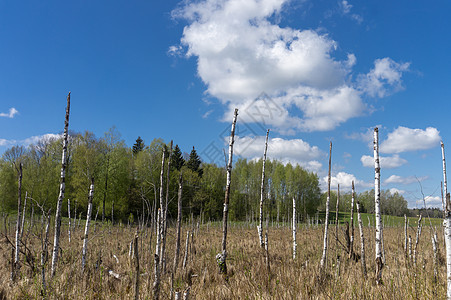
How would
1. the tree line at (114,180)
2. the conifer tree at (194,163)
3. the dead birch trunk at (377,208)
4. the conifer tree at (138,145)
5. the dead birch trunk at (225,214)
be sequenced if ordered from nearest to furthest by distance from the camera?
1. the dead birch trunk at (377,208)
2. the dead birch trunk at (225,214)
3. the tree line at (114,180)
4. the conifer tree at (194,163)
5. the conifer tree at (138,145)

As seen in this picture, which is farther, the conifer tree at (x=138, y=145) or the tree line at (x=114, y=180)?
the conifer tree at (x=138, y=145)

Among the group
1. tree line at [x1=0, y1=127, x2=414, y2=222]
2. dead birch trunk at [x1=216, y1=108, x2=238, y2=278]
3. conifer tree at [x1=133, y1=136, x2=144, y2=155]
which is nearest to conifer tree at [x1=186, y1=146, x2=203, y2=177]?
tree line at [x1=0, y1=127, x2=414, y2=222]

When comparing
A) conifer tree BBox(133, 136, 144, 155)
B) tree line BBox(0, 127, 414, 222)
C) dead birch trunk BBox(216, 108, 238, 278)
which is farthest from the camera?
conifer tree BBox(133, 136, 144, 155)

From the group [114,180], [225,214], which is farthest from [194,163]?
[225,214]

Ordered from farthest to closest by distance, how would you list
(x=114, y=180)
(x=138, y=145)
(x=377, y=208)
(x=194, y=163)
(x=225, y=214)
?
1. (x=138, y=145)
2. (x=194, y=163)
3. (x=114, y=180)
4. (x=225, y=214)
5. (x=377, y=208)

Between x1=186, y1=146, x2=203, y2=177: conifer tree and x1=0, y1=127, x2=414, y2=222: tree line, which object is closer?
x1=0, y1=127, x2=414, y2=222: tree line

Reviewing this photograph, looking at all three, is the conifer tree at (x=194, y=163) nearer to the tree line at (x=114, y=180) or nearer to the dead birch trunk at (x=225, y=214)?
the tree line at (x=114, y=180)

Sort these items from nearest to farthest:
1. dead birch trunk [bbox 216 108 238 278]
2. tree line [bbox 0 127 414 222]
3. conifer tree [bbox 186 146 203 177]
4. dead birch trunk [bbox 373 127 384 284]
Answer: dead birch trunk [bbox 373 127 384 284] → dead birch trunk [bbox 216 108 238 278] → tree line [bbox 0 127 414 222] → conifer tree [bbox 186 146 203 177]

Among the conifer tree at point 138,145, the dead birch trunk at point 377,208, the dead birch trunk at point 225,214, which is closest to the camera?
the dead birch trunk at point 377,208

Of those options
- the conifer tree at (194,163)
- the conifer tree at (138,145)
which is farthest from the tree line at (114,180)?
the conifer tree at (138,145)

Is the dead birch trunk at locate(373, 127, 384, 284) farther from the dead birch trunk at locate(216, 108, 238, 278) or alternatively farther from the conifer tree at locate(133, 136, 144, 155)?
the conifer tree at locate(133, 136, 144, 155)

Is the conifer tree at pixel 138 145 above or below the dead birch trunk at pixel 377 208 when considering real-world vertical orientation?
above

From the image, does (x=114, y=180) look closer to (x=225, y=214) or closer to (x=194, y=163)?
(x=194, y=163)

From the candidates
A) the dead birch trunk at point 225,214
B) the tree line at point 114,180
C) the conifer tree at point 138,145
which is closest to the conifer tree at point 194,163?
the tree line at point 114,180
